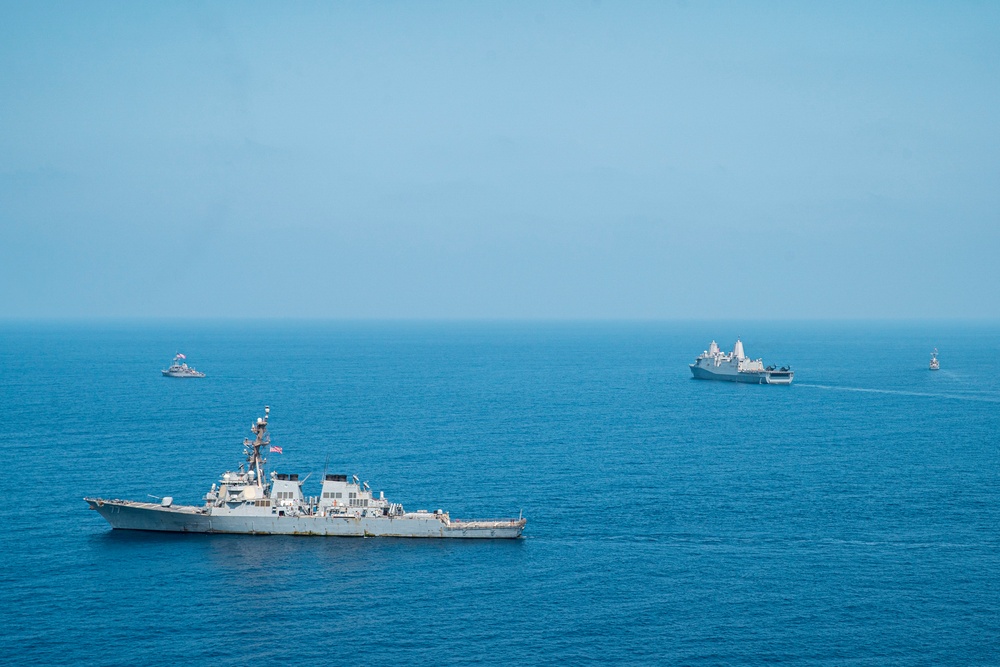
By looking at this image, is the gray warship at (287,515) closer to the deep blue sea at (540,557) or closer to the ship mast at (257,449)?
the deep blue sea at (540,557)

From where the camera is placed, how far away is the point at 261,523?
9375cm

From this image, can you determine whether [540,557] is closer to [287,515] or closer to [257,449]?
[287,515]

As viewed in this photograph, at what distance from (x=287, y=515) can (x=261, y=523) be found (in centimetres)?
256

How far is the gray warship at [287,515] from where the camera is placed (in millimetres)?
92375

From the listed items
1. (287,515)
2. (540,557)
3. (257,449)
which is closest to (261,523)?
(287,515)

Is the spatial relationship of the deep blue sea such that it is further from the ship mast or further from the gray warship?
the ship mast

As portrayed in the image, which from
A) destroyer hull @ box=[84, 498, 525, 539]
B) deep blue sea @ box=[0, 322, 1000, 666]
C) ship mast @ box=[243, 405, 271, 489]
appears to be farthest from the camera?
ship mast @ box=[243, 405, 271, 489]

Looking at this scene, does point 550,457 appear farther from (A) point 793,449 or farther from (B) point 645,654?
(B) point 645,654

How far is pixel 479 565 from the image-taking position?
8438 centimetres

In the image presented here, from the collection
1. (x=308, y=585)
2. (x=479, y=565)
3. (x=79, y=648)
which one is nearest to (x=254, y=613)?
(x=308, y=585)

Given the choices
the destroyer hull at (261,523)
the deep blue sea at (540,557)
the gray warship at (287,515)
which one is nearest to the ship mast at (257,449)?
the gray warship at (287,515)

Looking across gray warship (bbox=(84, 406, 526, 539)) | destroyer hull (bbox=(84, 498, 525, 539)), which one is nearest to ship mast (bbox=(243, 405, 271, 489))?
gray warship (bbox=(84, 406, 526, 539))

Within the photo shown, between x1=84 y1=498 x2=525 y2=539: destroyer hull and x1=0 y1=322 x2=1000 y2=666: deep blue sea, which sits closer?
x1=0 y1=322 x2=1000 y2=666: deep blue sea

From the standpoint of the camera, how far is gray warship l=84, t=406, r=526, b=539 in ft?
303
